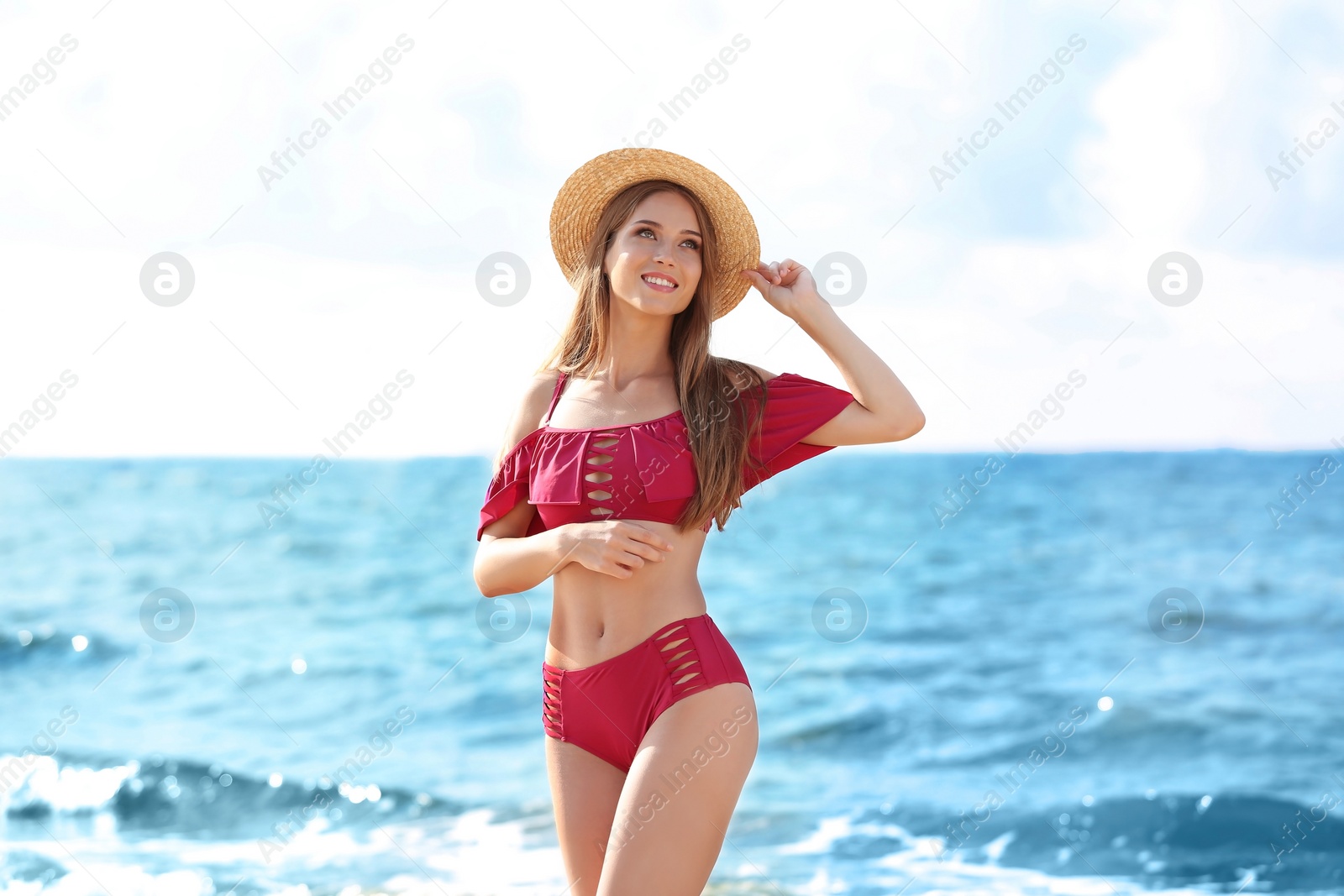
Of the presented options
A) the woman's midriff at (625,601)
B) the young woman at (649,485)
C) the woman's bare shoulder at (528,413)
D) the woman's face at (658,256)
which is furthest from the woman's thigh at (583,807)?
the woman's face at (658,256)

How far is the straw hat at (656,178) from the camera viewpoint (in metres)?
3.07

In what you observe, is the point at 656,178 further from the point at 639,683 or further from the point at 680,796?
the point at 680,796

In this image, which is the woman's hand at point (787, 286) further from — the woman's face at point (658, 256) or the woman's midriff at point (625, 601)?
the woman's midriff at point (625, 601)

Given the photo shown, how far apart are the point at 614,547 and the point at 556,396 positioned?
0.56m

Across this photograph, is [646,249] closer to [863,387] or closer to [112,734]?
[863,387]

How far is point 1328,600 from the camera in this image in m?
16.2

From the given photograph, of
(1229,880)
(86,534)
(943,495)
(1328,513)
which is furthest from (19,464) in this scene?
(1229,880)

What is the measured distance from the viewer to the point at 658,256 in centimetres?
297

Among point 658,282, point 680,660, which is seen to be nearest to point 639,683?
point 680,660

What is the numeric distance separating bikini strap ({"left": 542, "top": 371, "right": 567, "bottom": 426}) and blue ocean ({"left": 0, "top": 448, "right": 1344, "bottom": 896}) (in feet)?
14.7

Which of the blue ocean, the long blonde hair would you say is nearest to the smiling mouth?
the long blonde hair

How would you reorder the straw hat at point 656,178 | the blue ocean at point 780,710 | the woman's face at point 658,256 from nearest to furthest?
the woman's face at point 658,256, the straw hat at point 656,178, the blue ocean at point 780,710

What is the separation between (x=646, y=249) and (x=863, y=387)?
651 millimetres

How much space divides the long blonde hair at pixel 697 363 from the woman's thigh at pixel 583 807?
638mm
